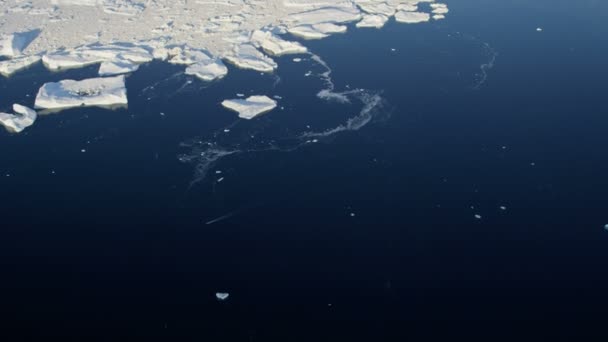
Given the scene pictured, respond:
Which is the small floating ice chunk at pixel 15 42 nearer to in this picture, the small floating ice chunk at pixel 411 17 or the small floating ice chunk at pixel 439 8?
the small floating ice chunk at pixel 411 17

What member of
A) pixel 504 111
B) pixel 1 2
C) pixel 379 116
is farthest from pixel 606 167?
pixel 1 2

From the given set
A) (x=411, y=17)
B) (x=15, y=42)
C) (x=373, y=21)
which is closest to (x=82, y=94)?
(x=15, y=42)

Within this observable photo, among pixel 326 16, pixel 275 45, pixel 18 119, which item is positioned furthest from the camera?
pixel 326 16

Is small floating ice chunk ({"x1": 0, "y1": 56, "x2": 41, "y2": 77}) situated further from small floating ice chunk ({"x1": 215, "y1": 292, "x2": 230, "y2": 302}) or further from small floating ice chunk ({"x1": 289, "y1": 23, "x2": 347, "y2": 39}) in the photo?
small floating ice chunk ({"x1": 215, "y1": 292, "x2": 230, "y2": 302})

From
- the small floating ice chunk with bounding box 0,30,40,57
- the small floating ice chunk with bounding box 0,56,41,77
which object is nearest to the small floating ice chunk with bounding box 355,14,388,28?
the small floating ice chunk with bounding box 0,56,41,77

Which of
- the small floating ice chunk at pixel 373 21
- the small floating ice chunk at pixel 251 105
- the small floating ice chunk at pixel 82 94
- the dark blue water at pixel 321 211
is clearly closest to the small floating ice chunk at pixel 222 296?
the dark blue water at pixel 321 211

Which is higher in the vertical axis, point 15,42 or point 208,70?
point 208,70

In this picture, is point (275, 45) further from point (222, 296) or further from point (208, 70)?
point (222, 296)

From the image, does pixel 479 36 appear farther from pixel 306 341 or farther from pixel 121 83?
pixel 306 341
